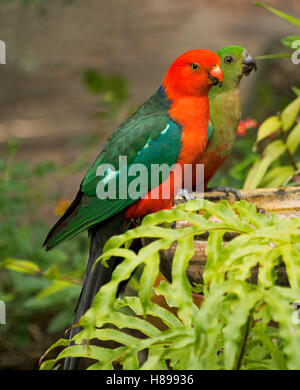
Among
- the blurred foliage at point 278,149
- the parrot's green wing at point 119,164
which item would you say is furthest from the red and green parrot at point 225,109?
the parrot's green wing at point 119,164

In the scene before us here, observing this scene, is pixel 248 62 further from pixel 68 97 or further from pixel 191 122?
pixel 68 97

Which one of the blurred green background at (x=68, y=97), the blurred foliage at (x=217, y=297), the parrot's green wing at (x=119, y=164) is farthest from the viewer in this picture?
the blurred green background at (x=68, y=97)

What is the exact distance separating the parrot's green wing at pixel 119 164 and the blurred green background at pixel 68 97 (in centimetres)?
22

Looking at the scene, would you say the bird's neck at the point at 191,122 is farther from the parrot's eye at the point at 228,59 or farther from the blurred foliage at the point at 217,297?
the blurred foliage at the point at 217,297

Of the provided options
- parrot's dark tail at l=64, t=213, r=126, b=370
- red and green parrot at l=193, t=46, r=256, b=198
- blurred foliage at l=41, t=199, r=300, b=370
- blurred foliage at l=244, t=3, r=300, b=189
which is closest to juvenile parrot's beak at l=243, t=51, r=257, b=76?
red and green parrot at l=193, t=46, r=256, b=198

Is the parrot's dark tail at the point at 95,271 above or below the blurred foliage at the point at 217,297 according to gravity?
above

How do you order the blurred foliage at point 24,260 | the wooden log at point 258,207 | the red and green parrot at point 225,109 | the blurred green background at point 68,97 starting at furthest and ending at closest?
the blurred green background at point 68,97, the blurred foliage at point 24,260, the red and green parrot at point 225,109, the wooden log at point 258,207

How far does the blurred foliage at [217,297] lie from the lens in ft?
2.86

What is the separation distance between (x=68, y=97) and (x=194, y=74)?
466 cm

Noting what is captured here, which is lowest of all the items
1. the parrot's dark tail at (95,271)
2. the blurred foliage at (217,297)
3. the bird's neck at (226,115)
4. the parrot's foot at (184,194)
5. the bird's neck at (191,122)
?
the blurred foliage at (217,297)

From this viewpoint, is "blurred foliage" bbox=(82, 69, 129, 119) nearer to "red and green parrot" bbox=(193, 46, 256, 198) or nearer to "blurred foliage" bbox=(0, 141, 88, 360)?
"blurred foliage" bbox=(0, 141, 88, 360)

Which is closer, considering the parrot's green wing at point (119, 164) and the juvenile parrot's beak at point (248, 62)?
the parrot's green wing at point (119, 164)
